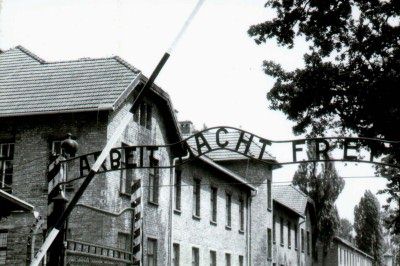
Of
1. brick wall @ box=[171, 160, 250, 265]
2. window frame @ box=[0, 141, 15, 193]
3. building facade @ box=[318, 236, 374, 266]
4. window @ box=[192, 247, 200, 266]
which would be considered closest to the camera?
window frame @ box=[0, 141, 15, 193]

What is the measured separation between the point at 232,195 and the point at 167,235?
9.31 metres

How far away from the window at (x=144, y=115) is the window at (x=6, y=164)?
4638 millimetres

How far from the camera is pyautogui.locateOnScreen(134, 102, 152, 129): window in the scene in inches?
971

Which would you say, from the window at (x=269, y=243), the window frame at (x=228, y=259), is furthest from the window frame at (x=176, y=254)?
the window at (x=269, y=243)

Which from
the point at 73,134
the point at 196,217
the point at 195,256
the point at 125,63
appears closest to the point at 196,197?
the point at 196,217

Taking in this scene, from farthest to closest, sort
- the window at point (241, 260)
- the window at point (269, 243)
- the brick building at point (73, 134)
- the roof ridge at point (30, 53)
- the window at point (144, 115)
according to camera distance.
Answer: the window at point (269, 243), the window at point (241, 260), the roof ridge at point (30, 53), the window at point (144, 115), the brick building at point (73, 134)

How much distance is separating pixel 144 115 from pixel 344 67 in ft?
30.9

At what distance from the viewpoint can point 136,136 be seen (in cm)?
2417

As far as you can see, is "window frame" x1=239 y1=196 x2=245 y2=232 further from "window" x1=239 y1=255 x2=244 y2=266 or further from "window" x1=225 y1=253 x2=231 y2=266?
"window" x1=225 y1=253 x2=231 y2=266

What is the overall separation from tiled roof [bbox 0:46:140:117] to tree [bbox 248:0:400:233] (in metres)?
6.30

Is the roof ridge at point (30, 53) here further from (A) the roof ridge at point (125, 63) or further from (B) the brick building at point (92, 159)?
(A) the roof ridge at point (125, 63)

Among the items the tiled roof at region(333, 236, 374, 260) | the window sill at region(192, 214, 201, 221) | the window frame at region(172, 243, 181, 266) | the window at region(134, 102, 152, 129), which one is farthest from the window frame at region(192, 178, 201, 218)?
the tiled roof at region(333, 236, 374, 260)

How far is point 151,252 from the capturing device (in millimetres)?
25156

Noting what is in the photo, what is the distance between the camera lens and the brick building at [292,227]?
1711 inches
